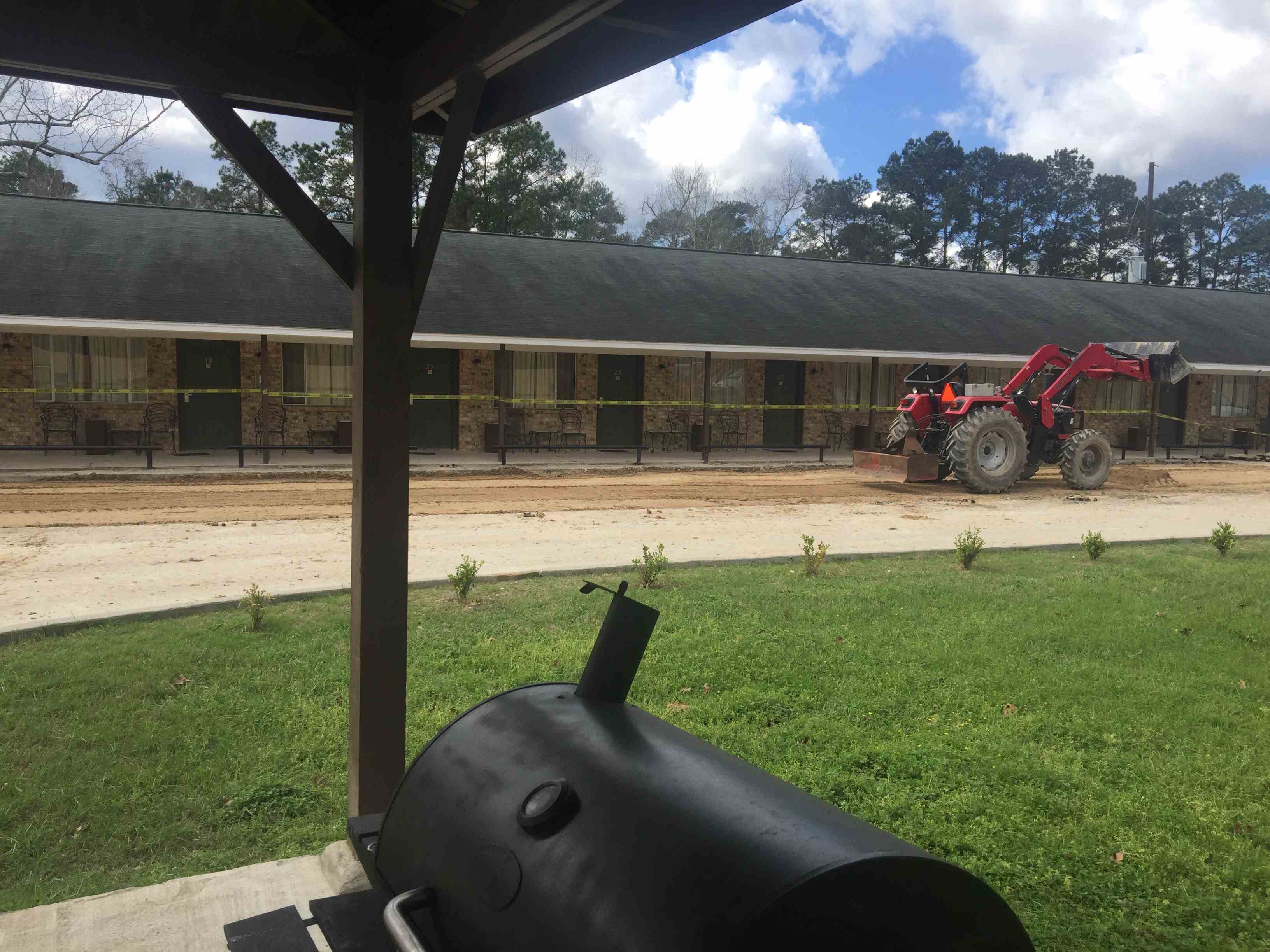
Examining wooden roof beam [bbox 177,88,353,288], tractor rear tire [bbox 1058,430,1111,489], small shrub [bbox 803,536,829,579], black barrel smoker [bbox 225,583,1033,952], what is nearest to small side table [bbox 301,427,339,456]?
small shrub [bbox 803,536,829,579]

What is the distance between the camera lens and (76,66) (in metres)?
3.44

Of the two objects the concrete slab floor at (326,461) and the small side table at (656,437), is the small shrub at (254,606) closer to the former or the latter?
the concrete slab floor at (326,461)

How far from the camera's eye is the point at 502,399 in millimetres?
18750

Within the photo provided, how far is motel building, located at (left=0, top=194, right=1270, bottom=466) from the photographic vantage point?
1803 cm

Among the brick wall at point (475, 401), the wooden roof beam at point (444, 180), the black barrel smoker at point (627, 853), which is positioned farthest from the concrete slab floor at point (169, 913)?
the brick wall at point (475, 401)

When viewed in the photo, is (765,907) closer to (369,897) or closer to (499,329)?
(369,897)

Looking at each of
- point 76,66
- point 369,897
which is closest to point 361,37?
point 76,66

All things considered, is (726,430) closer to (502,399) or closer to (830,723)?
(502,399)

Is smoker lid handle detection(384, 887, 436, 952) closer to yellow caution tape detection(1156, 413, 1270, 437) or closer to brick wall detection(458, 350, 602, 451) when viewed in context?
brick wall detection(458, 350, 602, 451)

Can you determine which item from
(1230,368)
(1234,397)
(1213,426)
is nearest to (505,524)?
(1230,368)

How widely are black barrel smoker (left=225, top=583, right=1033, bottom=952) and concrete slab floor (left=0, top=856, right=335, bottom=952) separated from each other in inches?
40.1

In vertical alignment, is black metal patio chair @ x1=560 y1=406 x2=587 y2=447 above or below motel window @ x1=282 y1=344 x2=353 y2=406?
below

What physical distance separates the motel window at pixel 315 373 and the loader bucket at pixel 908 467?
1062 cm

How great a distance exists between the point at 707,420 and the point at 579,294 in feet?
13.4
